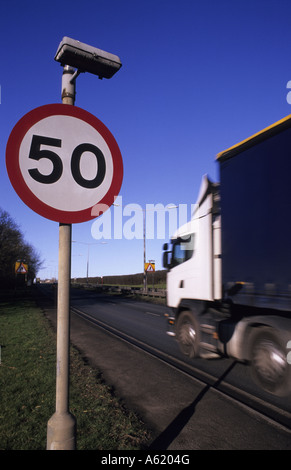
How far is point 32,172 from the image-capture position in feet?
6.72

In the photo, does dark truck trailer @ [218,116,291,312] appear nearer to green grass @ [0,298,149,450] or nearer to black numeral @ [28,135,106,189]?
green grass @ [0,298,149,450]

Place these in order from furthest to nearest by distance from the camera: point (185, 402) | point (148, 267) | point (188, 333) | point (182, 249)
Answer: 1. point (148, 267)
2. point (182, 249)
3. point (188, 333)
4. point (185, 402)

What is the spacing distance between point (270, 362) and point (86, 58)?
14.8ft

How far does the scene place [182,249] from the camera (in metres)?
7.57

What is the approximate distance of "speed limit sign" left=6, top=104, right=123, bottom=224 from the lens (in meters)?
2.04

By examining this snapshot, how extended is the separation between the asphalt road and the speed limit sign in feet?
9.42

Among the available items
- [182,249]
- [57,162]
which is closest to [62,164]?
[57,162]

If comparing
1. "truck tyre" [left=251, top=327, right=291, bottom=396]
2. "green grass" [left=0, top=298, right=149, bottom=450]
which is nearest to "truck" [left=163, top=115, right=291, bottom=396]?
"truck tyre" [left=251, top=327, right=291, bottom=396]

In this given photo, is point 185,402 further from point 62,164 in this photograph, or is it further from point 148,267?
point 148,267

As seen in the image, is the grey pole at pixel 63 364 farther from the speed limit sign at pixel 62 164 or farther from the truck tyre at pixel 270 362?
the truck tyre at pixel 270 362

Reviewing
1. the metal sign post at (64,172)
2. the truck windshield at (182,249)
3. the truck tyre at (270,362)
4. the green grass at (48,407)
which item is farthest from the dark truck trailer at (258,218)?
the metal sign post at (64,172)

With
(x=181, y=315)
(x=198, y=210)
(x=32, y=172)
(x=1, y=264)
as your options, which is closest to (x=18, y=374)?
(x=181, y=315)

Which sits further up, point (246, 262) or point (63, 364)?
point (246, 262)

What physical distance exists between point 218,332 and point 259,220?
2296mm
